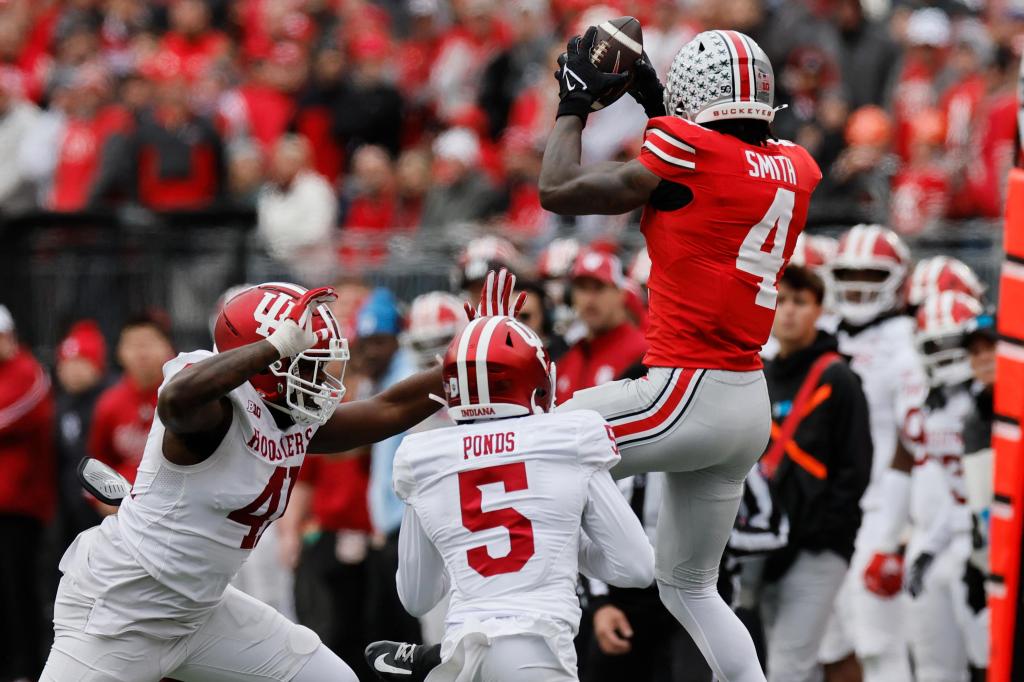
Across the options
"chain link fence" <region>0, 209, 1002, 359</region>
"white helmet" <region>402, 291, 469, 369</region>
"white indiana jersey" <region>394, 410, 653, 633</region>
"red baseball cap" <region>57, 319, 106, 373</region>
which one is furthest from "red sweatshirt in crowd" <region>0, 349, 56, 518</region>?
"white indiana jersey" <region>394, 410, 653, 633</region>

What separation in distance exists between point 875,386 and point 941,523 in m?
0.75

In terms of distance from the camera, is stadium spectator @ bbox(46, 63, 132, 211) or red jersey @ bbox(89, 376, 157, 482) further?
stadium spectator @ bbox(46, 63, 132, 211)

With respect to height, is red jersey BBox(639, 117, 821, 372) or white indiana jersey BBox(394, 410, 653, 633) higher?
red jersey BBox(639, 117, 821, 372)

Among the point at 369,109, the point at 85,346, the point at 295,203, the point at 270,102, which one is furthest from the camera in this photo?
the point at 270,102

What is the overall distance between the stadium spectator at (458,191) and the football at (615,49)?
6716 mm

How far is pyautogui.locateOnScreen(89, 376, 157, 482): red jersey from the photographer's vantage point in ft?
31.7

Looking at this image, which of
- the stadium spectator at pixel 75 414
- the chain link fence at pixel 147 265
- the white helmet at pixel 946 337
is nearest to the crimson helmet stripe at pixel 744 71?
the white helmet at pixel 946 337

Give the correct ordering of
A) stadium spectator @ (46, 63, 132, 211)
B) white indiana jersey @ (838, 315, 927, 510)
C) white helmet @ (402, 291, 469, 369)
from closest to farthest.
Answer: white indiana jersey @ (838, 315, 927, 510), white helmet @ (402, 291, 469, 369), stadium spectator @ (46, 63, 132, 211)

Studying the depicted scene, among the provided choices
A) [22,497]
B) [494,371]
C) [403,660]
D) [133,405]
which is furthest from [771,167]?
[22,497]

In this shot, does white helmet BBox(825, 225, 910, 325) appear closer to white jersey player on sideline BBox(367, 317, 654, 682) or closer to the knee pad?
the knee pad

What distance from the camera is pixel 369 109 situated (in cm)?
1384

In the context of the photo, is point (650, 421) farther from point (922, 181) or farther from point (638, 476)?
point (922, 181)

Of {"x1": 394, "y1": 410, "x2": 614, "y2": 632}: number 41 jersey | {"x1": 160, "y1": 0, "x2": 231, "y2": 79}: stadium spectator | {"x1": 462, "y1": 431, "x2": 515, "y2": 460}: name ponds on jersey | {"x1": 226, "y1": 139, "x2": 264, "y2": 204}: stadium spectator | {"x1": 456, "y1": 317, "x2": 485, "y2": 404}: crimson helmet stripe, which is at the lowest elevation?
{"x1": 394, "y1": 410, "x2": 614, "y2": 632}: number 41 jersey

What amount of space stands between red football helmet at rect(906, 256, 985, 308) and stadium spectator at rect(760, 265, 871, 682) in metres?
1.23
